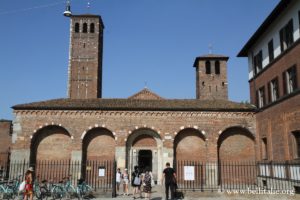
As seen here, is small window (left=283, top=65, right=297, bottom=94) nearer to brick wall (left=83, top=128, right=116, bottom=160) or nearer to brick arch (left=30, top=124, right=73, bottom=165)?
brick wall (left=83, top=128, right=116, bottom=160)

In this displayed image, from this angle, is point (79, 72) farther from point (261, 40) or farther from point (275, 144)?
point (275, 144)

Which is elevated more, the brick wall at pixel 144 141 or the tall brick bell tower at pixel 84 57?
the tall brick bell tower at pixel 84 57

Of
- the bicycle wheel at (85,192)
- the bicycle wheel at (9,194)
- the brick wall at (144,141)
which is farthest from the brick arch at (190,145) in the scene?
the bicycle wheel at (9,194)

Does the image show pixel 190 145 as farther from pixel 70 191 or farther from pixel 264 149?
pixel 70 191

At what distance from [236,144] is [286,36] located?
8633mm

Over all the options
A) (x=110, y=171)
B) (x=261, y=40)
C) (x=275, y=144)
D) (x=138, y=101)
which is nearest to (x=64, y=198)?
(x=110, y=171)

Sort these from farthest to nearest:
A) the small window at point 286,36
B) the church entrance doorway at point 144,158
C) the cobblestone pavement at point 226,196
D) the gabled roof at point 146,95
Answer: the gabled roof at point 146,95 < the church entrance doorway at point 144,158 < the small window at point 286,36 < the cobblestone pavement at point 226,196

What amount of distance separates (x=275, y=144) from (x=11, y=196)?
15.6m

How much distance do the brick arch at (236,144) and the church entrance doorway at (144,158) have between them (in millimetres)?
5276

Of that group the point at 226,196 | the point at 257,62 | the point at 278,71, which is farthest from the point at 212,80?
the point at 226,196

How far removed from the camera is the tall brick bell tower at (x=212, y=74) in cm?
4347

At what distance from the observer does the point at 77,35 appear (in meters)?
44.4

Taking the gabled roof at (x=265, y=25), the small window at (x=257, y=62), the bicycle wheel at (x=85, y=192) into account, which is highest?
the gabled roof at (x=265, y=25)

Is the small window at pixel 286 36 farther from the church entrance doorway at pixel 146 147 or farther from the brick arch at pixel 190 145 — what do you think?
the church entrance doorway at pixel 146 147
